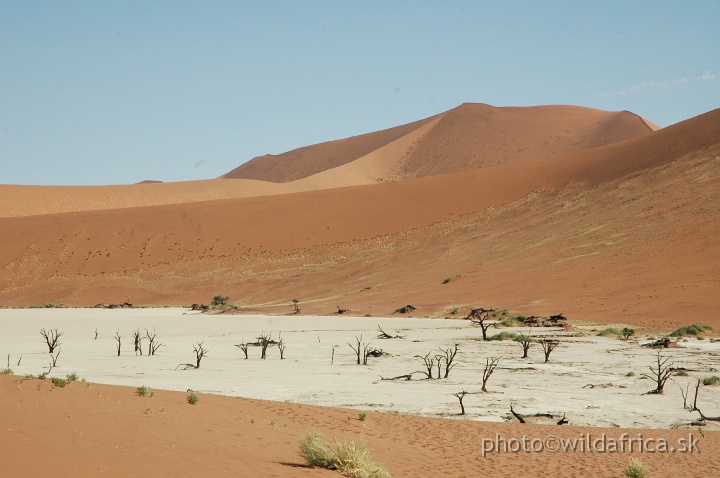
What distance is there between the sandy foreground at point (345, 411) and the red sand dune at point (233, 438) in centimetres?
3

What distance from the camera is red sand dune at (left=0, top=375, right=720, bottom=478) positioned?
784 centimetres

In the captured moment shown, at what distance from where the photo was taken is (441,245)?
56.9m

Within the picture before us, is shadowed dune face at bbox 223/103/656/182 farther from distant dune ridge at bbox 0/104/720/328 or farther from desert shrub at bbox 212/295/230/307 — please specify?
desert shrub at bbox 212/295/230/307

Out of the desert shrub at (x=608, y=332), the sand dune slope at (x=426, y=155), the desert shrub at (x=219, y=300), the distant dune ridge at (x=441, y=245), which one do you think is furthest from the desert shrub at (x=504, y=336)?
the sand dune slope at (x=426, y=155)

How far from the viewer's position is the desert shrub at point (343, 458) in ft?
28.7

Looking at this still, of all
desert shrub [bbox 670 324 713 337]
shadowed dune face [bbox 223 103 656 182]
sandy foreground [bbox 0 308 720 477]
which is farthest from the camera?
shadowed dune face [bbox 223 103 656 182]

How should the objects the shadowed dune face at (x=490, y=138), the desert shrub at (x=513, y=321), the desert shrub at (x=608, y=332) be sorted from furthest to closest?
the shadowed dune face at (x=490, y=138), the desert shrub at (x=513, y=321), the desert shrub at (x=608, y=332)

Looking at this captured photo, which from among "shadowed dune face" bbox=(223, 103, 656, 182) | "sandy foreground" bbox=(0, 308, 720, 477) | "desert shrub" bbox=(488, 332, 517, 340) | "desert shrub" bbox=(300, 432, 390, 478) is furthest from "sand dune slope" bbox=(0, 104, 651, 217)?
"desert shrub" bbox=(300, 432, 390, 478)

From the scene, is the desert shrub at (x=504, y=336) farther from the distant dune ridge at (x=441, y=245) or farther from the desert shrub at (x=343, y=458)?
the desert shrub at (x=343, y=458)

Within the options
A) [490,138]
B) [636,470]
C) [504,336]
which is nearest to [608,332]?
[504,336]

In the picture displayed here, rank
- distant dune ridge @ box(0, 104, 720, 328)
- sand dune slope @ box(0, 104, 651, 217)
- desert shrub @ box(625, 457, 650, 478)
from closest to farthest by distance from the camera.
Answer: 1. desert shrub @ box(625, 457, 650, 478)
2. distant dune ridge @ box(0, 104, 720, 328)
3. sand dune slope @ box(0, 104, 651, 217)

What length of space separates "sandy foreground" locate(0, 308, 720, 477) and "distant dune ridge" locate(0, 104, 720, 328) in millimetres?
13758

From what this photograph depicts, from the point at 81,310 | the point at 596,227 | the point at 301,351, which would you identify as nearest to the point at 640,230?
the point at 596,227

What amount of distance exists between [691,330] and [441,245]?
30.6m
